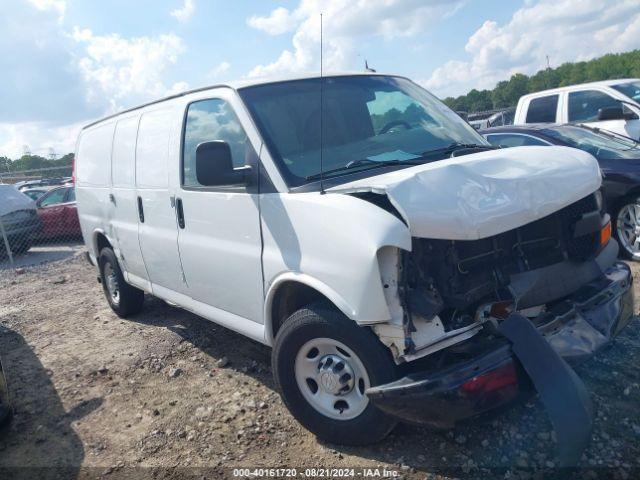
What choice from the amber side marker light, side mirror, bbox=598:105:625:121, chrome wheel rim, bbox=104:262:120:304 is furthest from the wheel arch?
side mirror, bbox=598:105:625:121

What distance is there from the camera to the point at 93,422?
3.94 meters

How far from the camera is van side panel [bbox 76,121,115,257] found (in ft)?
18.5

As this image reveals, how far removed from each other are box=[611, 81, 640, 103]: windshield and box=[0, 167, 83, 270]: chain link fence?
37.8 ft

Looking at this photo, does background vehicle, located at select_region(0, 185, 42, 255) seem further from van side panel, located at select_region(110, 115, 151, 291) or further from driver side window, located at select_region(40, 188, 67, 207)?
van side panel, located at select_region(110, 115, 151, 291)

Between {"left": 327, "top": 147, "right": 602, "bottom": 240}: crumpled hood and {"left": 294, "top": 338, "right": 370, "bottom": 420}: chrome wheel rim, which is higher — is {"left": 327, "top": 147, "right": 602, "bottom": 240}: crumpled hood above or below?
above

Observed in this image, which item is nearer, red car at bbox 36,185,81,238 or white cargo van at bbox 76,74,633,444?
white cargo van at bbox 76,74,633,444

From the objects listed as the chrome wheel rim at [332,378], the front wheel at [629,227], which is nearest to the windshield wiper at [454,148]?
the chrome wheel rim at [332,378]

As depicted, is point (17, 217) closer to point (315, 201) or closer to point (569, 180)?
point (315, 201)

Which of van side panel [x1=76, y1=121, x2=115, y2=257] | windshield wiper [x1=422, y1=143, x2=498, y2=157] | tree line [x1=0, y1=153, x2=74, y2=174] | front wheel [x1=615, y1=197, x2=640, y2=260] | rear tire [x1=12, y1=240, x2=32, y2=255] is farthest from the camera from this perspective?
tree line [x1=0, y1=153, x2=74, y2=174]

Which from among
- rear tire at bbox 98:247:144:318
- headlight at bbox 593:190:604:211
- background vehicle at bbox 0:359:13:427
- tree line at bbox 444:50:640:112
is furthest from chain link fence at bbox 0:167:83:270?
tree line at bbox 444:50:640:112

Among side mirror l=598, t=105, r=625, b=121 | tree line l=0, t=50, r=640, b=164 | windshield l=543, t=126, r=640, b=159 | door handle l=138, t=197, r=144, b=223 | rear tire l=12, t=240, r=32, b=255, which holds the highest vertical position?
tree line l=0, t=50, r=640, b=164

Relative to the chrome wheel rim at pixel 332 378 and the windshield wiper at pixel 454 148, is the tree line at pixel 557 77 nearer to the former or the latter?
the windshield wiper at pixel 454 148

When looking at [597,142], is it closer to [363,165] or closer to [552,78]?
[363,165]

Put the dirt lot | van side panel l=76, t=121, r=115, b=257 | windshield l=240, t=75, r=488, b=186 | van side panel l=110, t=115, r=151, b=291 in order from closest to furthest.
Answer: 1. the dirt lot
2. windshield l=240, t=75, r=488, b=186
3. van side panel l=110, t=115, r=151, b=291
4. van side panel l=76, t=121, r=115, b=257
